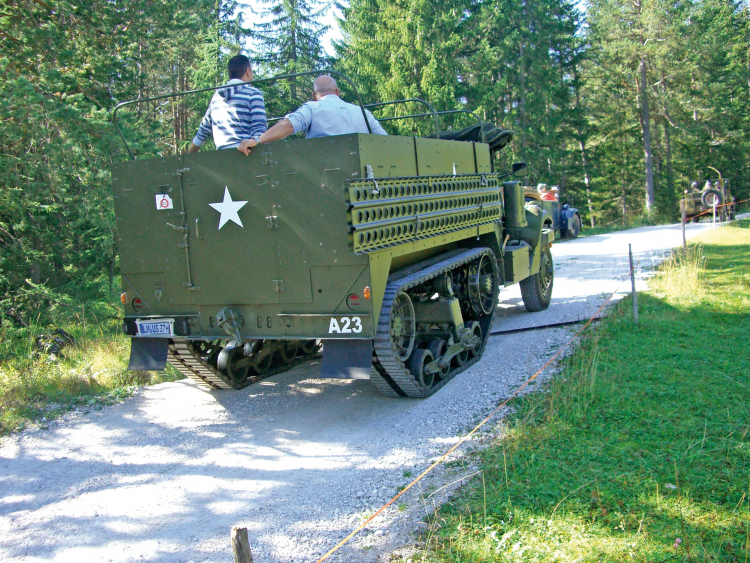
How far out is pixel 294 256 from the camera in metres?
5.21

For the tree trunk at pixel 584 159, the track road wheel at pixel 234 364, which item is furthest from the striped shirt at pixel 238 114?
the tree trunk at pixel 584 159

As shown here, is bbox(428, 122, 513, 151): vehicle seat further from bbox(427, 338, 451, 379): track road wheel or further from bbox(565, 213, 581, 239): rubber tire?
bbox(565, 213, 581, 239): rubber tire

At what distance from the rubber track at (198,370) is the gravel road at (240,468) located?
0.41ft

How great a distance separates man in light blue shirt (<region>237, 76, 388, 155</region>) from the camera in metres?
5.39

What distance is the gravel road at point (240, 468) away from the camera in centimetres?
377

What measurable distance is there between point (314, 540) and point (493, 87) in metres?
24.7

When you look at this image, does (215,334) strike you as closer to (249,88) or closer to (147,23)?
(249,88)

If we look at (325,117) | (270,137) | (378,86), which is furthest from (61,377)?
(378,86)

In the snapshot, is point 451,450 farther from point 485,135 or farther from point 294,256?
point 485,135

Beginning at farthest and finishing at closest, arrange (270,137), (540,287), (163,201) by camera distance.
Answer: (540,287)
(163,201)
(270,137)

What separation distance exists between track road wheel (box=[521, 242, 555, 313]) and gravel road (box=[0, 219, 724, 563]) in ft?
7.45

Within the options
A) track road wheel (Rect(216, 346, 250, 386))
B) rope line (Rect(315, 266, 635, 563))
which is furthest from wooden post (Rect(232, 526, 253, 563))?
track road wheel (Rect(216, 346, 250, 386))

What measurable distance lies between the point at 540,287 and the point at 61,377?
21.4ft

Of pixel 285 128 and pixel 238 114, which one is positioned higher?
pixel 238 114
